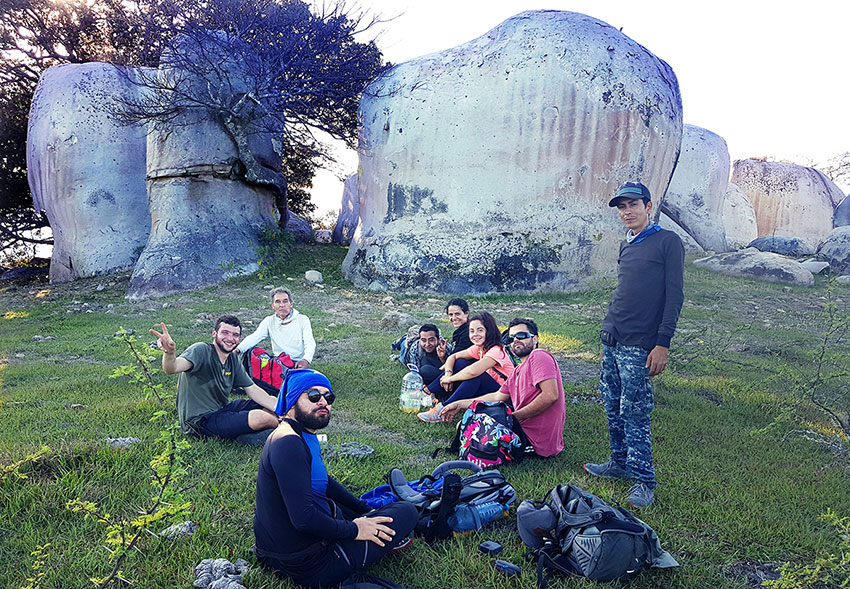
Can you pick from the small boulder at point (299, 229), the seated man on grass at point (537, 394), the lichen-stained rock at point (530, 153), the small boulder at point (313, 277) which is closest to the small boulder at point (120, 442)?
the seated man on grass at point (537, 394)

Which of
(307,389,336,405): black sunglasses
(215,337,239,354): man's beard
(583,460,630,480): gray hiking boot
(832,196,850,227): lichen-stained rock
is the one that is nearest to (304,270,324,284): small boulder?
(215,337,239,354): man's beard

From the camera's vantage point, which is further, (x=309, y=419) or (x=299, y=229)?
(x=299, y=229)

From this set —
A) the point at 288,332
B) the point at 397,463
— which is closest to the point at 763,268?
the point at 288,332

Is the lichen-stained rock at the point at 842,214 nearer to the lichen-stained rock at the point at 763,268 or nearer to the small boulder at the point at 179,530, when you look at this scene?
the lichen-stained rock at the point at 763,268

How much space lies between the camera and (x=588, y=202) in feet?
38.0

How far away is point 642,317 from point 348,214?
18.3 metres

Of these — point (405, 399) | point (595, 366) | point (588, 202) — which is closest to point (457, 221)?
point (588, 202)

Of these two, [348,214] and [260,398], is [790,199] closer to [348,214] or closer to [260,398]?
[348,214]

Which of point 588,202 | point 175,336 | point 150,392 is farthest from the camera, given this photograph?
point 588,202

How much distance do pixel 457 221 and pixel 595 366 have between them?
549 cm

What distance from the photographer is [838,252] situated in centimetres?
1638

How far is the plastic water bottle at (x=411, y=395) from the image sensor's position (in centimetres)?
549

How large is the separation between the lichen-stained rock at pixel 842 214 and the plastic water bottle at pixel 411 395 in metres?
25.7

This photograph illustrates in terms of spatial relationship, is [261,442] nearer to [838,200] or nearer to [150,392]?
[150,392]
